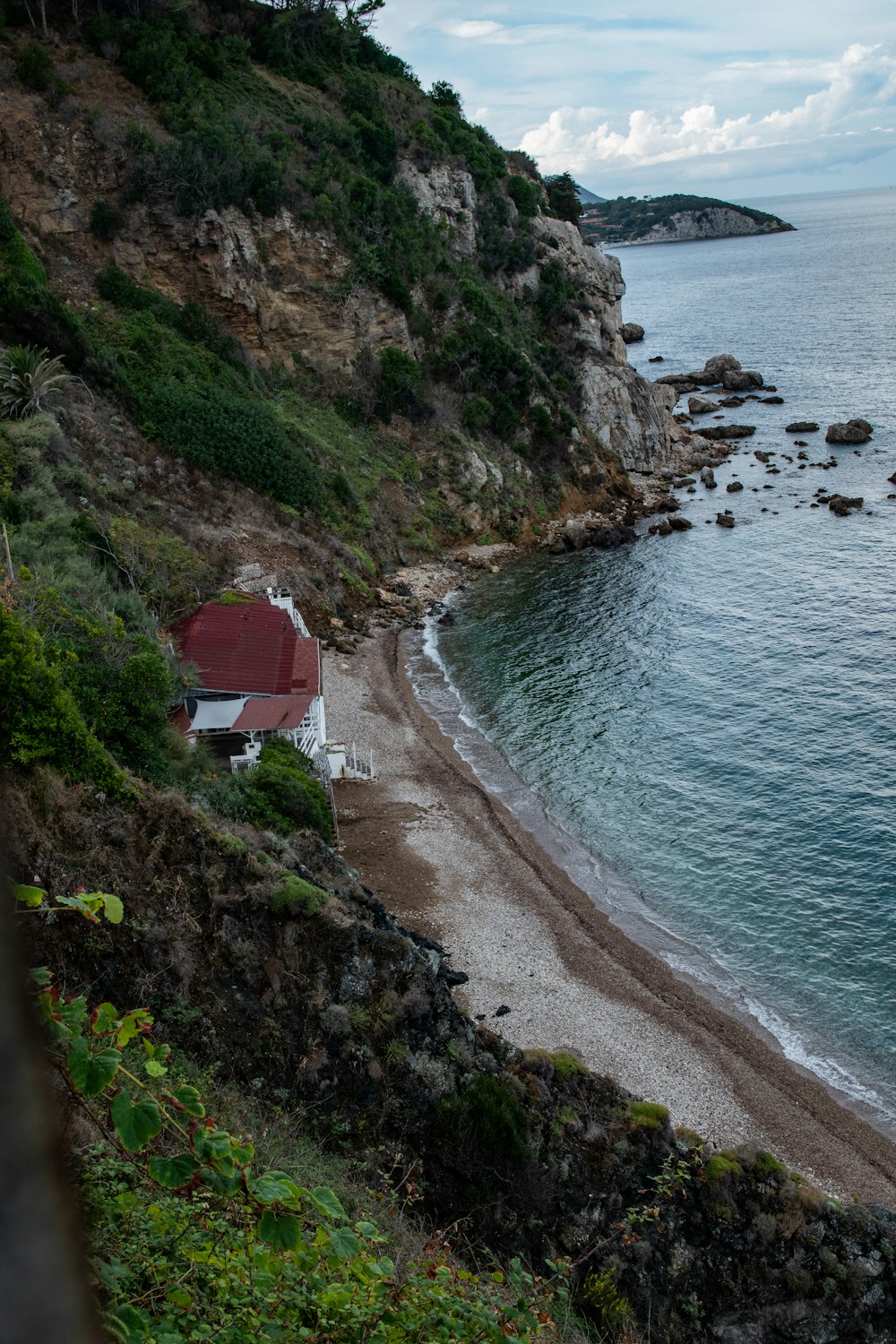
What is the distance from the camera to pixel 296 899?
51.1 feet

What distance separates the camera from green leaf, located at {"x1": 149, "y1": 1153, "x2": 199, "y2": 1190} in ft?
15.9

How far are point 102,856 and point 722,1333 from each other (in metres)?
12.5

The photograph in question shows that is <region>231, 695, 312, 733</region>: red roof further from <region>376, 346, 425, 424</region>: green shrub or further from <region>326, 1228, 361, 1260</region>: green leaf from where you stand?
<region>376, 346, 425, 424</region>: green shrub

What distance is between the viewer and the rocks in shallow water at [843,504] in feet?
199

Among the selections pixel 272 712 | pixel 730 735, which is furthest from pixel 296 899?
pixel 730 735

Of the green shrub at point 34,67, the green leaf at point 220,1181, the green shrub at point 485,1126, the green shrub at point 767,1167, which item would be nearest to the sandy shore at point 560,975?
the green shrub at point 767,1167

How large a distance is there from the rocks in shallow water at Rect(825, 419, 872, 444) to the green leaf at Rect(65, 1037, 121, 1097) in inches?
A: 3232

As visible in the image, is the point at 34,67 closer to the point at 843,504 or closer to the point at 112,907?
the point at 843,504

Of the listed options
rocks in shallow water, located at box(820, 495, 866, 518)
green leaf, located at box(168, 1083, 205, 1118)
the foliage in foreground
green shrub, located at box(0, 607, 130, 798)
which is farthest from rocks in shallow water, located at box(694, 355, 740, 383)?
green leaf, located at box(168, 1083, 205, 1118)

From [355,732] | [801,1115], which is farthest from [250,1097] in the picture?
[355,732]

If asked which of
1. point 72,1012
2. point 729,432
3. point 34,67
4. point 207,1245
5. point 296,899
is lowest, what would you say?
point 296,899

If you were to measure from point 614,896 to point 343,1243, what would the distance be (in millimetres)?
24235

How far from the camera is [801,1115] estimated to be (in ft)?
68.4

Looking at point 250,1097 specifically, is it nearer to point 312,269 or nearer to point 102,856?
point 102,856
